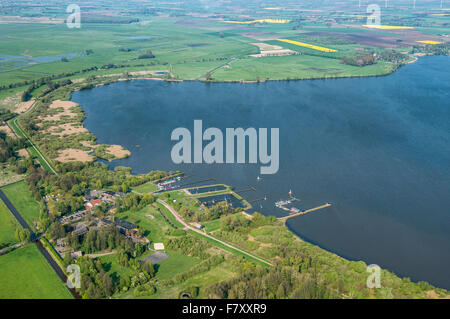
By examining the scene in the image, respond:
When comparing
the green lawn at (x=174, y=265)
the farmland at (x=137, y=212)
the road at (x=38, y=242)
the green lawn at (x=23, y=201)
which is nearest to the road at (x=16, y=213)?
the road at (x=38, y=242)

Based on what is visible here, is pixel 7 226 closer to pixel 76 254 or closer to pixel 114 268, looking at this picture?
pixel 76 254

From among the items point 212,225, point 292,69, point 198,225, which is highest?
point 292,69

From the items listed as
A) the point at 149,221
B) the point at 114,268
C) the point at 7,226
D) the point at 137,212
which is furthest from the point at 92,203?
the point at 114,268

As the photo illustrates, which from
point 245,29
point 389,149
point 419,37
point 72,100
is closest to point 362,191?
point 389,149

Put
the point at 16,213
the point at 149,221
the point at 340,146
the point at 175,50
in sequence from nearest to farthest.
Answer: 1. the point at 149,221
2. the point at 16,213
3. the point at 340,146
4. the point at 175,50

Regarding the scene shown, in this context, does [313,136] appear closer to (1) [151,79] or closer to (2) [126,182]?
(2) [126,182]

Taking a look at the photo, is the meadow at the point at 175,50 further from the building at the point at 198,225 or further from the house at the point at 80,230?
the building at the point at 198,225
